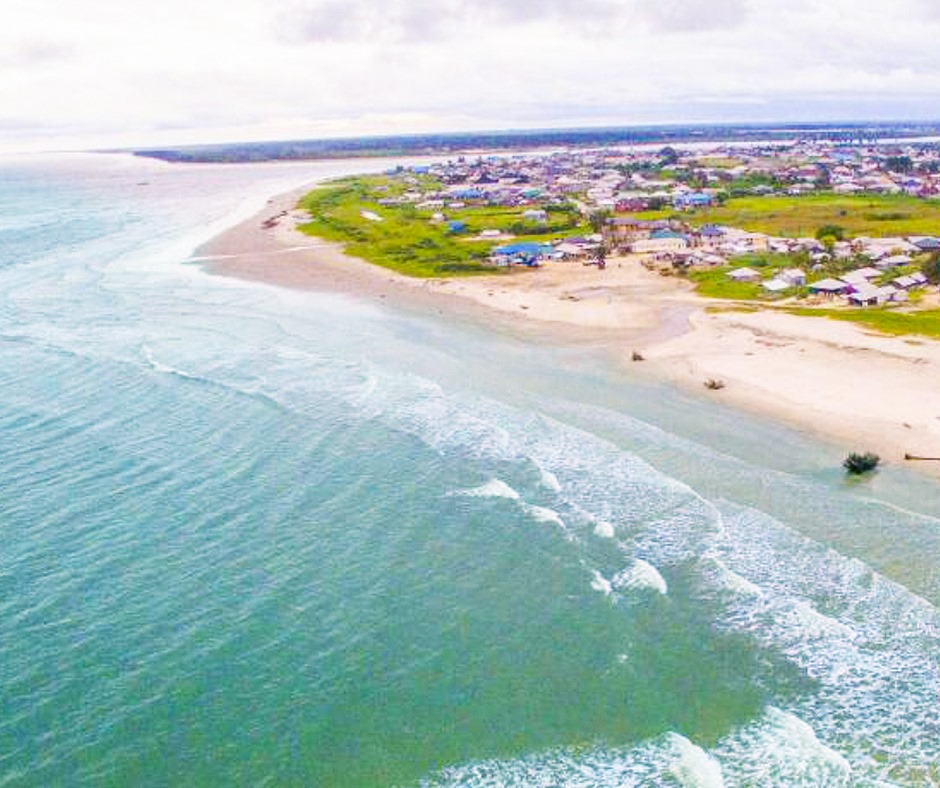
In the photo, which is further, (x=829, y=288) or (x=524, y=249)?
(x=524, y=249)

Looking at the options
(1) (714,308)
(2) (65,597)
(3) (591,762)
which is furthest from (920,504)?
(1) (714,308)

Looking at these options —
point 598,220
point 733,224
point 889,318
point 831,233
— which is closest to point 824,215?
point 733,224

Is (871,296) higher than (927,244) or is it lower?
lower

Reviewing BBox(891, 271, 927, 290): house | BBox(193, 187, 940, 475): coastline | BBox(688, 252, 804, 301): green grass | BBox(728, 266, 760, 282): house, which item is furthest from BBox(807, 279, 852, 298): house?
BBox(193, 187, 940, 475): coastline

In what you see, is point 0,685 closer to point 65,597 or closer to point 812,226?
point 65,597

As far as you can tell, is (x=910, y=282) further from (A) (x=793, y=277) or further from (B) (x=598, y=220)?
(B) (x=598, y=220)

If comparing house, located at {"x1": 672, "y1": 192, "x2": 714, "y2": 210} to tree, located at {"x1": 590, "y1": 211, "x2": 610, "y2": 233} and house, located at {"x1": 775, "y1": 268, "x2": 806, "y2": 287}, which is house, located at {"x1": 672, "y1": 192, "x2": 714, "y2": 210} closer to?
tree, located at {"x1": 590, "y1": 211, "x2": 610, "y2": 233}

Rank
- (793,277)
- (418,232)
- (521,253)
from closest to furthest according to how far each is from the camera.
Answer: (793,277) < (521,253) < (418,232)
